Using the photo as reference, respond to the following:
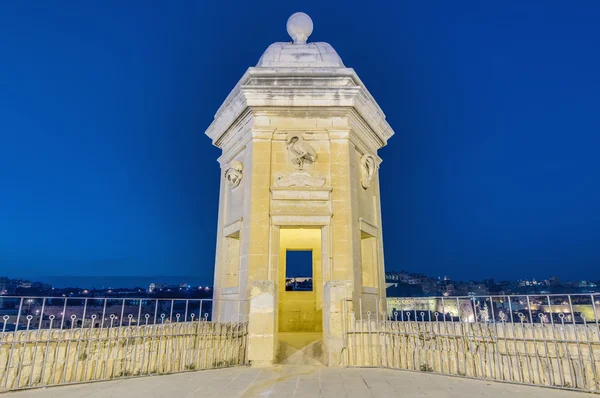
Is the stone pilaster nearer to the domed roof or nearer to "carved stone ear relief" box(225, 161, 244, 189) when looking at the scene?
"carved stone ear relief" box(225, 161, 244, 189)

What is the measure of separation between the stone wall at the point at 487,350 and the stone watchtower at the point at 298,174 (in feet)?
5.65

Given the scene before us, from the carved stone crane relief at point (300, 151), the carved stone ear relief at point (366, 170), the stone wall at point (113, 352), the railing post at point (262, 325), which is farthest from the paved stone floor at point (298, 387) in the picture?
the carved stone ear relief at point (366, 170)

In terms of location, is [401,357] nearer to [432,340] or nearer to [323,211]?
[432,340]

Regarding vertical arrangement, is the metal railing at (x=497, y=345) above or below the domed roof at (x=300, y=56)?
below

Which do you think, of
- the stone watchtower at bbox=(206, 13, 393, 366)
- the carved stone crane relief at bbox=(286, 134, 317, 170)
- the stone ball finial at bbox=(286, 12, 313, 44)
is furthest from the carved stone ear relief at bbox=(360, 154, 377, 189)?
the stone ball finial at bbox=(286, 12, 313, 44)

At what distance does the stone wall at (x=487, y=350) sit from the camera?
19.3 feet

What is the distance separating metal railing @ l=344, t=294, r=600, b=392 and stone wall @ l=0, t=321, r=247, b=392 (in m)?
3.09

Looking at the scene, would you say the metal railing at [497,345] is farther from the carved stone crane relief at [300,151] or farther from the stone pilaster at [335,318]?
the carved stone crane relief at [300,151]

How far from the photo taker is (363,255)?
12750 millimetres

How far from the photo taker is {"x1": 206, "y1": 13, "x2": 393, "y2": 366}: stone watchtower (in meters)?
10.5

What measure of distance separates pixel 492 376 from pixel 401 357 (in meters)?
1.83

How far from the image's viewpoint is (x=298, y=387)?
629 cm

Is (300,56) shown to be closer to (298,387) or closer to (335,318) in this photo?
(335,318)

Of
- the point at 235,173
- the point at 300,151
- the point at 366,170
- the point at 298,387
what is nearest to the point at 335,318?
the point at 298,387
